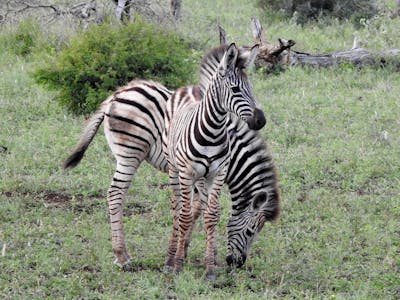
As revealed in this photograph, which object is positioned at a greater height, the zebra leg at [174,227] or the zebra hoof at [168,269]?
the zebra leg at [174,227]

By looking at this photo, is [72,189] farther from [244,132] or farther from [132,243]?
[244,132]

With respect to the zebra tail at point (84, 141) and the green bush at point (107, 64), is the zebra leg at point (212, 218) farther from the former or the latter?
the green bush at point (107, 64)

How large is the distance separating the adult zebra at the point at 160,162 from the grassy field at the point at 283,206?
279mm

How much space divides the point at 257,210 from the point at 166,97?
1418mm

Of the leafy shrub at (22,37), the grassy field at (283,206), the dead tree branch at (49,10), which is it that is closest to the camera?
the grassy field at (283,206)

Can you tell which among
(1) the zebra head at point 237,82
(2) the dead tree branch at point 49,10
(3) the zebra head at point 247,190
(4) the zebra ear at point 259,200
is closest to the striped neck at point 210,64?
(1) the zebra head at point 237,82

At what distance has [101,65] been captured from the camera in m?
11.2

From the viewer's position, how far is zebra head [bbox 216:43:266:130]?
19.5ft

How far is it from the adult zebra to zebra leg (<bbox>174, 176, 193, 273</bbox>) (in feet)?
1.59

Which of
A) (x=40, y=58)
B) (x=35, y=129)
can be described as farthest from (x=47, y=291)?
(x=40, y=58)

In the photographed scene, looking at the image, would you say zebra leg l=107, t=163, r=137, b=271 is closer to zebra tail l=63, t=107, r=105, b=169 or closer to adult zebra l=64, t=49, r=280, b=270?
adult zebra l=64, t=49, r=280, b=270

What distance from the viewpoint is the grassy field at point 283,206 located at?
6324 mm

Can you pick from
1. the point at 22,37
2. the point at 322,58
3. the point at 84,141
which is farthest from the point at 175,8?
the point at 84,141

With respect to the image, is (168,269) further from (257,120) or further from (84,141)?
(257,120)
